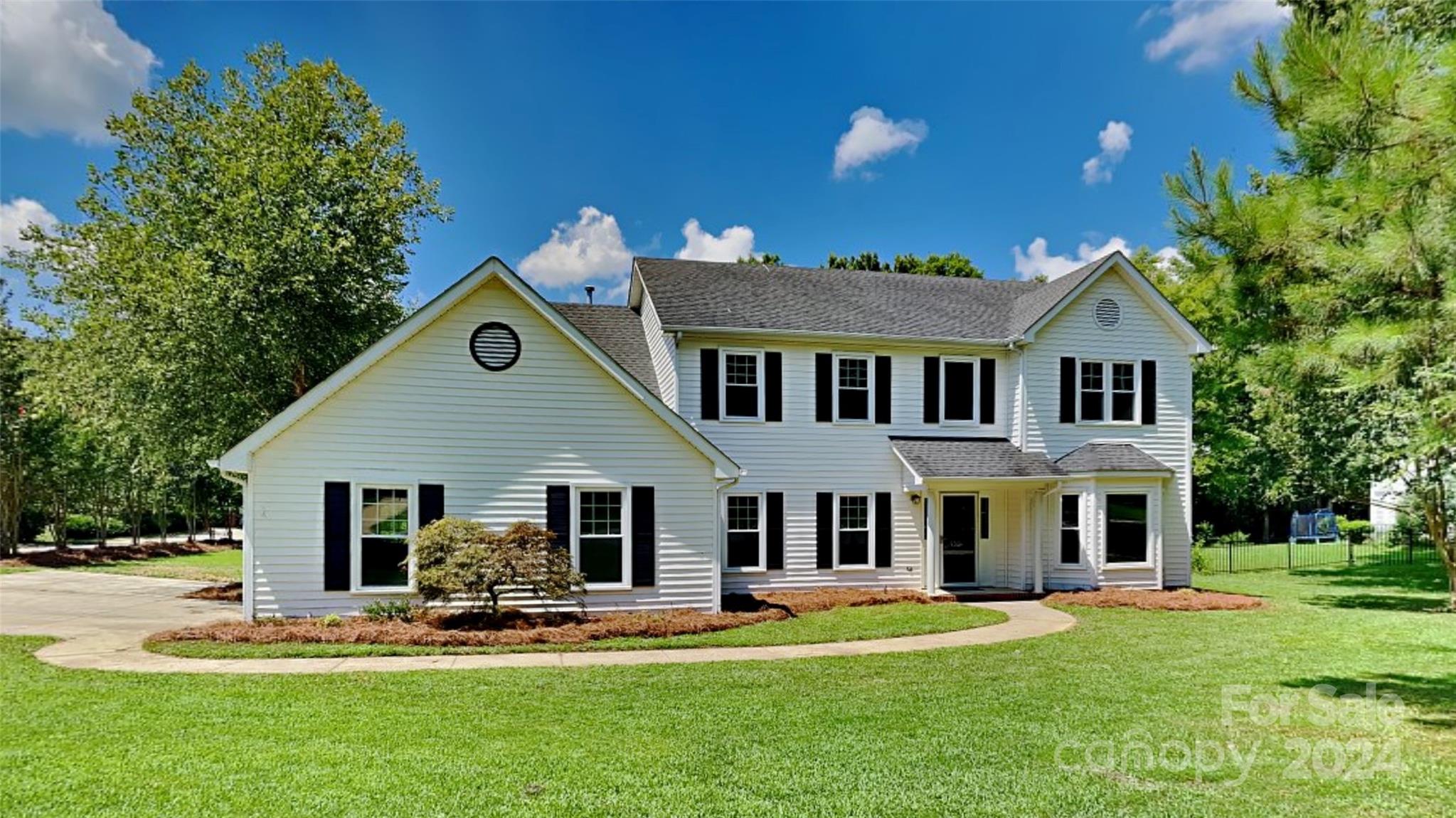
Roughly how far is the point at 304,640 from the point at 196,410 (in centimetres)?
979

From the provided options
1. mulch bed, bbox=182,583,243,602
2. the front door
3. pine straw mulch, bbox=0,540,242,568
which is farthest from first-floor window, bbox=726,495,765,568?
pine straw mulch, bbox=0,540,242,568

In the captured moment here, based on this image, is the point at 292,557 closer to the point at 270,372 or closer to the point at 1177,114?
the point at 270,372

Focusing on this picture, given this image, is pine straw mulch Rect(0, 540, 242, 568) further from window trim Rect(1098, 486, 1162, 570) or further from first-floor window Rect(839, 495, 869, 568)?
window trim Rect(1098, 486, 1162, 570)

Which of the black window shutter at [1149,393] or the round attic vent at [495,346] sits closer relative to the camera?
Answer: the round attic vent at [495,346]

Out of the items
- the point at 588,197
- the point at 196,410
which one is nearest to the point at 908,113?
the point at 588,197

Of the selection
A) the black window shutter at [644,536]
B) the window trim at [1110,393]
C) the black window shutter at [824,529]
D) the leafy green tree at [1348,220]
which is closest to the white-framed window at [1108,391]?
the window trim at [1110,393]

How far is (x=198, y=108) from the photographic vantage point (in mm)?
18422

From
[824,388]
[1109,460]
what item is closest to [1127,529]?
[1109,460]

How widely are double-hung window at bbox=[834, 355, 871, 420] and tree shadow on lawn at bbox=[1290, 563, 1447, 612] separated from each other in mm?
10124

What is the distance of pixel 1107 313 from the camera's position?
1848 cm

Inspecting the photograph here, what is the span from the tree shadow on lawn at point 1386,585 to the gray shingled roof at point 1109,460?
4172 mm

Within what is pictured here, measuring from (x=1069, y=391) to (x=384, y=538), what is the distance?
50.6 feet

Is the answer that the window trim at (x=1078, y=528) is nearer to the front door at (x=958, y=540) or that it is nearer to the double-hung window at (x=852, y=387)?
the front door at (x=958, y=540)

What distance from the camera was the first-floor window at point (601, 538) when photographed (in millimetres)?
13523
